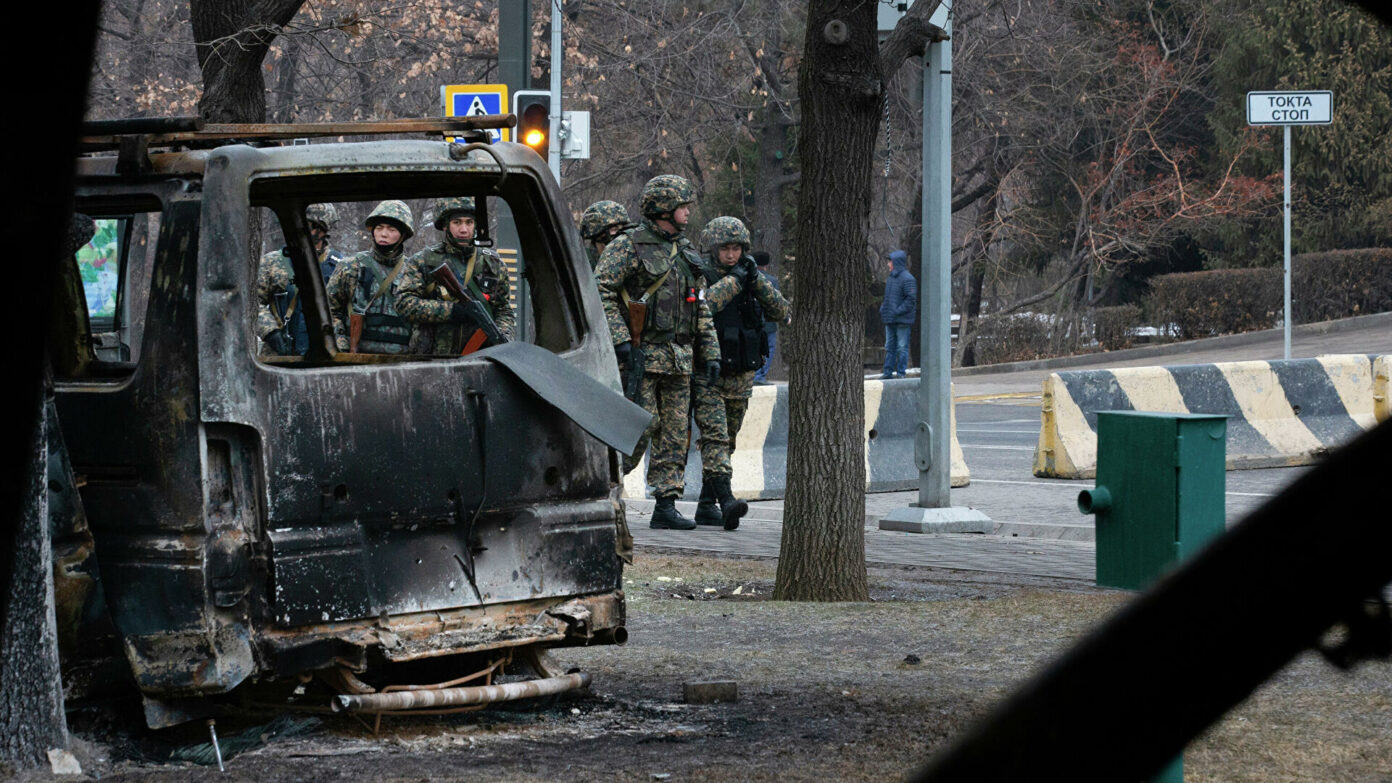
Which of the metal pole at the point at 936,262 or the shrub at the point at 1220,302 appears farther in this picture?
the shrub at the point at 1220,302

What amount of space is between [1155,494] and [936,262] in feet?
20.9

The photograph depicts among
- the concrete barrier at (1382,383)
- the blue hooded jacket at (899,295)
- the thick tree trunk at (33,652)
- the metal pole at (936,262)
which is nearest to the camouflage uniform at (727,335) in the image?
the metal pole at (936,262)

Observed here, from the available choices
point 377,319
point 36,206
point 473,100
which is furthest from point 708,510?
point 36,206

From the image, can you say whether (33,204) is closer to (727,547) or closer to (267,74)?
(727,547)

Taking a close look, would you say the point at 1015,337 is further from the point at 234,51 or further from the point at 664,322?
the point at 234,51

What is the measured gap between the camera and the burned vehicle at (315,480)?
463 centimetres

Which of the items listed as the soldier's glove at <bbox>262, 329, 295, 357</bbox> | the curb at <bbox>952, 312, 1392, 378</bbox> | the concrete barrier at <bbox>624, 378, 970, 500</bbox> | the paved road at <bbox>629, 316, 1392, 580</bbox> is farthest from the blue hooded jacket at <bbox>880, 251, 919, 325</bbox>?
the soldier's glove at <bbox>262, 329, 295, 357</bbox>

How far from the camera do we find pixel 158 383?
4641mm

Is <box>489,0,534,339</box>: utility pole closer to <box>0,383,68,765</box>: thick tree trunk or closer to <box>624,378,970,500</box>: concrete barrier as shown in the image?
<box>624,378,970,500</box>: concrete barrier

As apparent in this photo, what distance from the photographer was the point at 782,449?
44.3 feet

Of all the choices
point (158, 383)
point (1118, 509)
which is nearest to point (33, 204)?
point (1118, 509)

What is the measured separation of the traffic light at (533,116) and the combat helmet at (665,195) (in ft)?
9.20

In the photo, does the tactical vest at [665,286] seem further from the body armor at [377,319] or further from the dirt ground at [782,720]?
the dirt ground at [782,720]

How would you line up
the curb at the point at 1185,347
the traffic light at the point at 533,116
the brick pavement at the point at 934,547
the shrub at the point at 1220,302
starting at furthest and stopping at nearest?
the shrub at the point at 1220,302 → the curb at the point at 1185,347 → the traffic light at the point at 533,116 → the brick pavement at the point at 934,547
